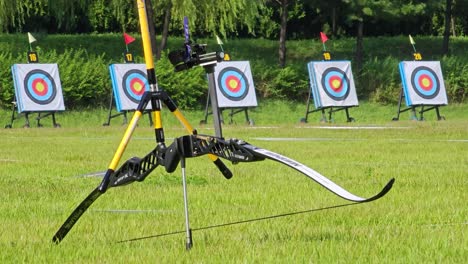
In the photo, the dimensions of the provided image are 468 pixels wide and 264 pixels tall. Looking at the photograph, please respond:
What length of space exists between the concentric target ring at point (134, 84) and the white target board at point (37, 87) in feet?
5.36

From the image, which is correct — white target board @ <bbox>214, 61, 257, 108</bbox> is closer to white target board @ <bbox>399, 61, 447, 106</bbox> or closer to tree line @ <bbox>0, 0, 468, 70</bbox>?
tree line @ <bbox>0, 0, 468, 70</bbox>

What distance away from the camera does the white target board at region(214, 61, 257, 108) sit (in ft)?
98.8

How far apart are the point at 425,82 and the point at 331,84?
2.84m

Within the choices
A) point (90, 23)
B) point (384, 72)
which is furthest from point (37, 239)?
point (90, 23)

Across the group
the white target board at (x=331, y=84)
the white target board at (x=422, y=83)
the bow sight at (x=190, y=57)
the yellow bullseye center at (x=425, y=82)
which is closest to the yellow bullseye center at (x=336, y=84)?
the white target board at (x=331, y=84)

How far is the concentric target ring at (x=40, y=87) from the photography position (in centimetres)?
2864

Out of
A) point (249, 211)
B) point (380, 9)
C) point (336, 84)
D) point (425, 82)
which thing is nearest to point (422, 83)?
point (425, 82)

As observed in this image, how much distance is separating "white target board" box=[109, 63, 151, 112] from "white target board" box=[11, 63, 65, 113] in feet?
4.62

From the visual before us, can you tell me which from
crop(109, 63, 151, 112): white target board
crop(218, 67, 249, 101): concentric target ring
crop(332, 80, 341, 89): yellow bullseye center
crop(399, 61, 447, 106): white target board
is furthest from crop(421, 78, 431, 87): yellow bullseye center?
crop(109, 63, 151, 112): white target board

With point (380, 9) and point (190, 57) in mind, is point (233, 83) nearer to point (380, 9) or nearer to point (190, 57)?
point (380, 9)

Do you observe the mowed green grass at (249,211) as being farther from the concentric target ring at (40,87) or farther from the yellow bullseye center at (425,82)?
the yellow bullseye center at (425,82)

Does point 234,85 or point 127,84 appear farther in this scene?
point 234,85

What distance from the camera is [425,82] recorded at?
31.9 meters

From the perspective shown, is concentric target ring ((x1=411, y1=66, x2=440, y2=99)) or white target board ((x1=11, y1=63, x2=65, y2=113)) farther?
concentric target ring ((x1=411, y1=66, x2=440, y2=99))
